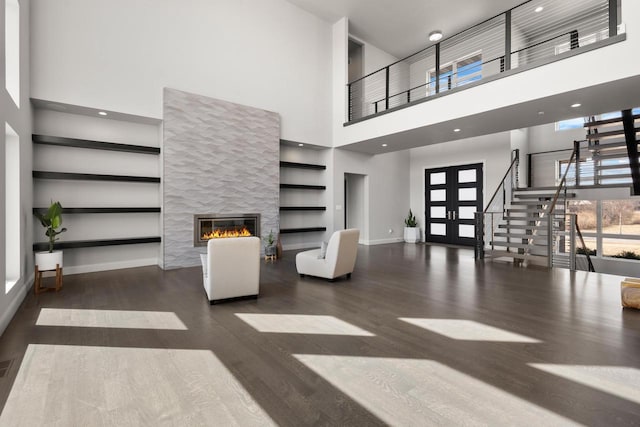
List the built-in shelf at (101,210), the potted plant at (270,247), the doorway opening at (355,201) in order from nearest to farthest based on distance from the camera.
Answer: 1. the built-in shelf at (101,210)
2. the potted plant at (270,247)
3. the doorway opening at (355,201)

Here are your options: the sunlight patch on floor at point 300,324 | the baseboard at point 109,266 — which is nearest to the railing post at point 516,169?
the sunlight patch on floor at point 300,324

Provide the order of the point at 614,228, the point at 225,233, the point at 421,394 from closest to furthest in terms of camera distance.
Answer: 1. the point at 421,394
2. the point at 225,233
3. the point at 614,228

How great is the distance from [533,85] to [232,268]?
547cm

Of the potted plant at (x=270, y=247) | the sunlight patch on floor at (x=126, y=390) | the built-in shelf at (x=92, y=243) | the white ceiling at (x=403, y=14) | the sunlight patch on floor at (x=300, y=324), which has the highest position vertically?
the white ceiling at (x=403, y=14)

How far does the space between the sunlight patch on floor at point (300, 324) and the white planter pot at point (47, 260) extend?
10.3 feet

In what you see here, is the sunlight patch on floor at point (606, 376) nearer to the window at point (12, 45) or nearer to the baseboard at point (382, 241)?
the window at point (12, 45)

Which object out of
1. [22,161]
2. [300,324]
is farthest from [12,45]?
[300,324]

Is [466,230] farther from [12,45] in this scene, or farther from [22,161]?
[12,45]

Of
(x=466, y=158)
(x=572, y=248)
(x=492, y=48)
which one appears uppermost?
(x=492, y=48)

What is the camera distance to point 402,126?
702cm

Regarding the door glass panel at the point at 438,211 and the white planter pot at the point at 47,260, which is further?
the door glass panel at the point at 438,211

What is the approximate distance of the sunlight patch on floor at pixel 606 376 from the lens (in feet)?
6.64

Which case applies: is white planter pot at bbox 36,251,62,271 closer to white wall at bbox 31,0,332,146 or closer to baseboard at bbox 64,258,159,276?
baseboard at bbox 64,258,159,276

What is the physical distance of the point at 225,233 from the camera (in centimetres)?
684
